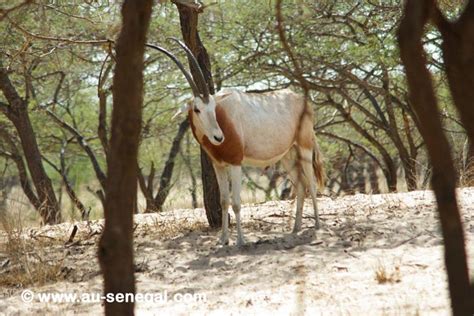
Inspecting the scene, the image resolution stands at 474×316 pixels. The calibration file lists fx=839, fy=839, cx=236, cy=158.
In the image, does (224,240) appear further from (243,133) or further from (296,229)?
(243,133)

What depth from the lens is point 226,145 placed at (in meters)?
7.88

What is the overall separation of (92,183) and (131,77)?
25433 mm

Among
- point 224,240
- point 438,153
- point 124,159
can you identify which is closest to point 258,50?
point 224,240

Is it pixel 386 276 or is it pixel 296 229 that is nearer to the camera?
pixel 386 276

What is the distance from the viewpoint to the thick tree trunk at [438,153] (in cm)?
294

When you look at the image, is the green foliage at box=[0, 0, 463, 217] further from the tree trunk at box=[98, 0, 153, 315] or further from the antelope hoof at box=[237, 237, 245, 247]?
the tree trunk at box=[98, 0, 153, 315]

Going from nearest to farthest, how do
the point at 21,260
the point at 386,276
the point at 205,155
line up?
the point at 386,276, the point at 21,260, the point at 205,155

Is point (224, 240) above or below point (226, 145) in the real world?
below

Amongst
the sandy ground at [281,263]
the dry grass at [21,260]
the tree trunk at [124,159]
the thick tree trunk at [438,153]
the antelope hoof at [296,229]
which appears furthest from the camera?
the antelope hoof at [296,229]

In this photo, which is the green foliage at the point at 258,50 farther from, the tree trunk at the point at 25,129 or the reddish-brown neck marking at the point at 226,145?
the reddish-brown neck marking at the point at 226,145

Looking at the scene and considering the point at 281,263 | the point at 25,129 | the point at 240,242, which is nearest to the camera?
the point at 281,263

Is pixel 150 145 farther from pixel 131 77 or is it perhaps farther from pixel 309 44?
pixel 131 77

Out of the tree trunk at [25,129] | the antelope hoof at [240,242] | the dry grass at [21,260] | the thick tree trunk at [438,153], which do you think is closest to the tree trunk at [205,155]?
the antelope hoof at [240,242]

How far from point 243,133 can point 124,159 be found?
494cm
